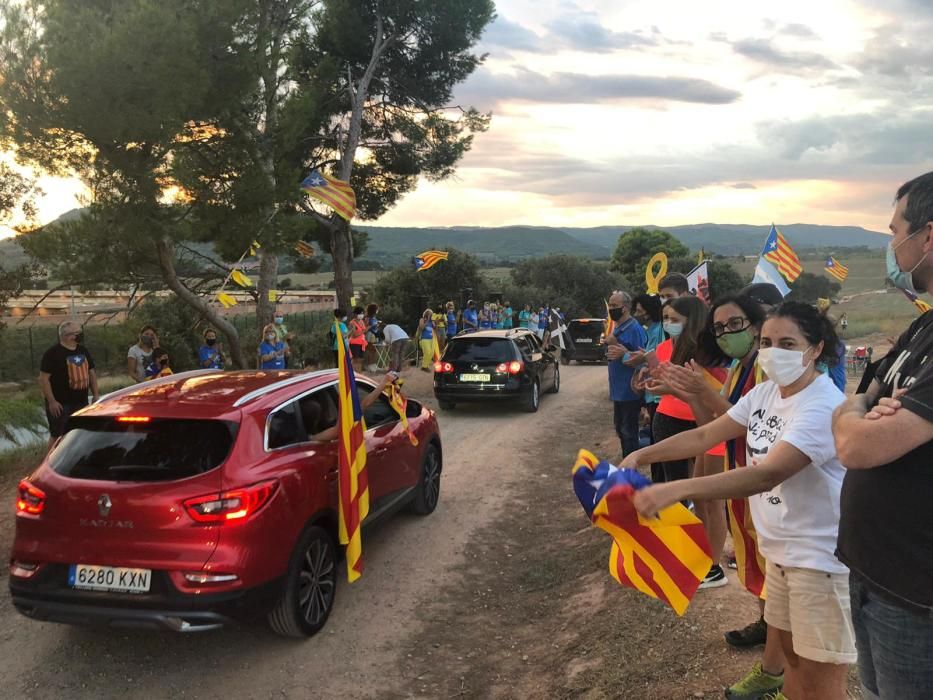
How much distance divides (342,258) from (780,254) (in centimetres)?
1508

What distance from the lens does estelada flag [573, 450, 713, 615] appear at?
263 centimetres

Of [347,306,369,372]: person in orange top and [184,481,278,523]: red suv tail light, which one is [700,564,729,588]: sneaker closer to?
[184,481,278,523]: red suv tail light

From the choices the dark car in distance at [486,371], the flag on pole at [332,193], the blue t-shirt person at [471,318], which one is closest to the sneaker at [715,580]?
the dark car in distance at [486,371]

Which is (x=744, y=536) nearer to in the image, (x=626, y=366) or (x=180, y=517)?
(x=180, y=517)

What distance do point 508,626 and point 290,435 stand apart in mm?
2086

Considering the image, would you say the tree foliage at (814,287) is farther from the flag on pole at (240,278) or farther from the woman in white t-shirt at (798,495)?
the woman in white t-shirt at (798,495)

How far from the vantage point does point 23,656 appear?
4.23 m

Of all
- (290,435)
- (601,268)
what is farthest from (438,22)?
(601,268)

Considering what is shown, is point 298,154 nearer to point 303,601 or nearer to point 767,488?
point 303,601

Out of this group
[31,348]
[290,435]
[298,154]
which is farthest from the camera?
[298,154]

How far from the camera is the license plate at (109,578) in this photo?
372cm

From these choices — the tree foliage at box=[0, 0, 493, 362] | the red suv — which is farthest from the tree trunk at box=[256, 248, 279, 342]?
the red suv

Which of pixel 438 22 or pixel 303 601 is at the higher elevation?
pixel 438 22

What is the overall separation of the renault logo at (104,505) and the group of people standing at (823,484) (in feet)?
9.64
